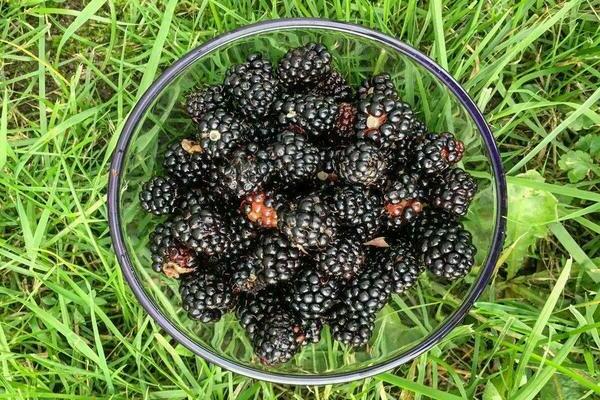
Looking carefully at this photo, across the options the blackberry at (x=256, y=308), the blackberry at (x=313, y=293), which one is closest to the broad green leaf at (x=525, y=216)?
the blackberry at (x=313, y=293)

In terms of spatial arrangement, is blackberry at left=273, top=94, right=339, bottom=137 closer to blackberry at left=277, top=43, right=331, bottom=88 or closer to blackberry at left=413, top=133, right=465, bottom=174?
blackberry at left=277, top=43, right=331, bottom=88

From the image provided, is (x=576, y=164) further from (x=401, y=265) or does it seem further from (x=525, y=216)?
(x=401, y=265)

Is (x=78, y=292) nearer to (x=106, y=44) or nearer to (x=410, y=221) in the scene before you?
(x=106, y=44)

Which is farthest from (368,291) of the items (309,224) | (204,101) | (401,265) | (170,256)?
(204,101)

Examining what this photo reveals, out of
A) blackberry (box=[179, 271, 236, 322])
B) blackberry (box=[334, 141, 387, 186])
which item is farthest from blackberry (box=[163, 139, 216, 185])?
blackberry (box=[334, 141, 387, 186])

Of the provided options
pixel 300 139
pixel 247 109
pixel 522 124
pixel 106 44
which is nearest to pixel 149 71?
pixel 106 44
